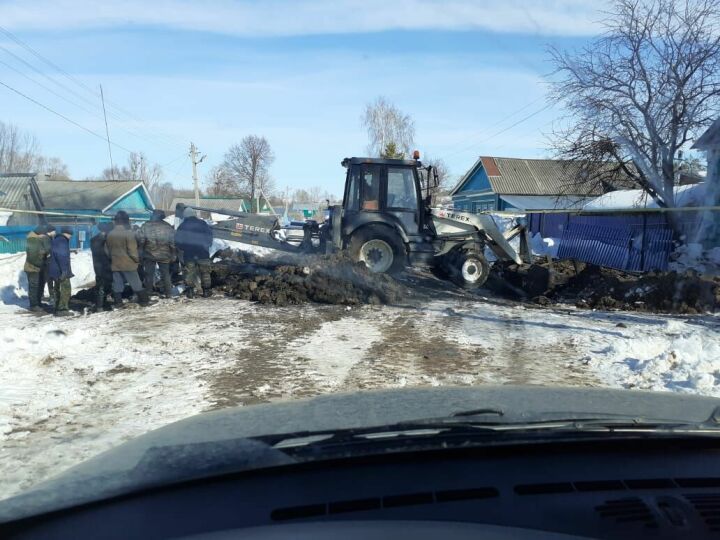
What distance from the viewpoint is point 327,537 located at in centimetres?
160

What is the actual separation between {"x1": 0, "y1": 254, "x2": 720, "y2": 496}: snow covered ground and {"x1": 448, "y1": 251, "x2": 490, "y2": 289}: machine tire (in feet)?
9.37

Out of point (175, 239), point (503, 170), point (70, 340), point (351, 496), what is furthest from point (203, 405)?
point (503, 170)

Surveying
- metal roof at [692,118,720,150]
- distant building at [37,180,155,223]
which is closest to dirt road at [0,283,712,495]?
metal roof at [692,118,720,150]

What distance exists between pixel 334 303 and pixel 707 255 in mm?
11985

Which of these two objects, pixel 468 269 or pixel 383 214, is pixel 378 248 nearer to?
pixel 383 214

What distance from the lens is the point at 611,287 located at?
13.1 m

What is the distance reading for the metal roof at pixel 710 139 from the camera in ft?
66.5

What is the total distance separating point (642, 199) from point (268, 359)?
1953 cm

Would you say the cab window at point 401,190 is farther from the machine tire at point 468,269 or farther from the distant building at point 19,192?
the distant building at point 19,192

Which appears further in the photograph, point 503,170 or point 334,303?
point 503,170

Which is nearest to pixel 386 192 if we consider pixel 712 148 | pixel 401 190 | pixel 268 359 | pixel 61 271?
pixel 401 190

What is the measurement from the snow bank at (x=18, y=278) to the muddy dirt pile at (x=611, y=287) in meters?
9.76

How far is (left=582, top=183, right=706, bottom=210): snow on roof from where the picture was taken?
22.3 m

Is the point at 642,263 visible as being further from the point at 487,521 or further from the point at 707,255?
the point at 487,521
